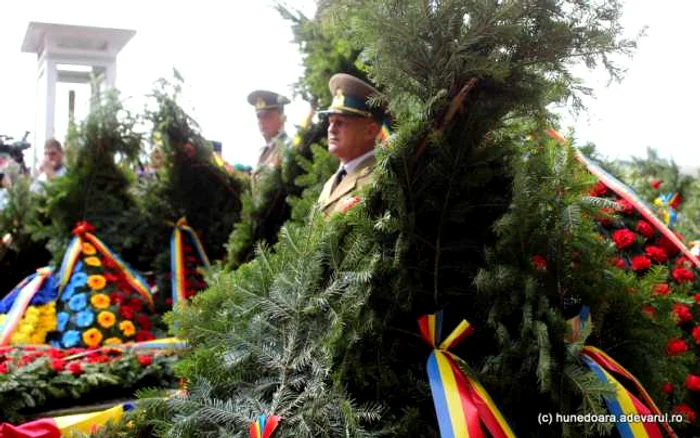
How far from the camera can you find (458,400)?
7.06 ft

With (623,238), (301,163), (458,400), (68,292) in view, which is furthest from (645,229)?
(68,292)

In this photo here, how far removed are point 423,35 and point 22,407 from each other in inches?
111

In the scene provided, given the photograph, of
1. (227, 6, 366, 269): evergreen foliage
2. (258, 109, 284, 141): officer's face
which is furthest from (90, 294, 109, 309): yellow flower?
(258, 109, 284, 141): officer's face

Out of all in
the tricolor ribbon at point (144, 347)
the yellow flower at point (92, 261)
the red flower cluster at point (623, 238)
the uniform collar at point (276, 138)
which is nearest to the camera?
the red flower cluster at point (623, 238)

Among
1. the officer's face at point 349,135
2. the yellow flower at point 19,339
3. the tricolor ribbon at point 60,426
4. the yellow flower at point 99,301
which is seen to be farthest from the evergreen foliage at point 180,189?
the tricolor ribbon at point 60,426

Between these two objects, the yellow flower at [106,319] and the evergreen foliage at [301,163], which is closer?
the evergreen foliage at [301,163]

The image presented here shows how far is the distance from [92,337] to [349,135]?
275 cm

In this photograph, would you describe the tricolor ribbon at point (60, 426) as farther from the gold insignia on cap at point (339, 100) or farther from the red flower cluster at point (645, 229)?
the red flower cluster at point (645, 229)

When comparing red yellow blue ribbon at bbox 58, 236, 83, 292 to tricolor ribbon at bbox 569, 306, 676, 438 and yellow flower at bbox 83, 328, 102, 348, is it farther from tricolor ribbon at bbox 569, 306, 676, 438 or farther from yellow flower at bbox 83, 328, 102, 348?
tricolor ribbon at bbox 569, 306, 676, 438

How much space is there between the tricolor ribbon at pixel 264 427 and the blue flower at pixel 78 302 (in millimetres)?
3939

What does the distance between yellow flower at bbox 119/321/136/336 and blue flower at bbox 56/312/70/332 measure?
41 cm

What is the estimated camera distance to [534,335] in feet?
7.27

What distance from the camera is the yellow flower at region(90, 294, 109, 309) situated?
5.78 m

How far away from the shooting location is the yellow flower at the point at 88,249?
6.11 metres
